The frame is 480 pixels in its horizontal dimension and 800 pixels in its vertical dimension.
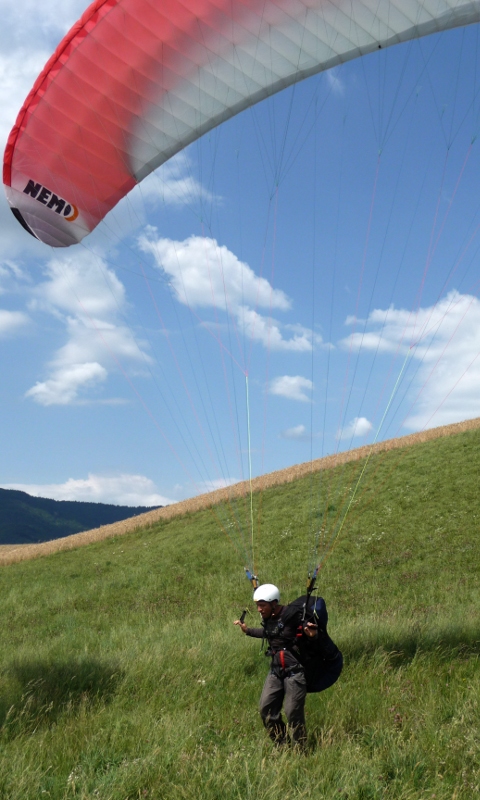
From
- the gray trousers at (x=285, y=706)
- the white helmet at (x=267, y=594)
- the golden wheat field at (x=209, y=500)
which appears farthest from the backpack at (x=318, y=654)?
the golden wheat field at (x=209, y=500)

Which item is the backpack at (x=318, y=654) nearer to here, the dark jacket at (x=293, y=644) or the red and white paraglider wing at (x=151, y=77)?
the dark jacket at (x=293, y=644)

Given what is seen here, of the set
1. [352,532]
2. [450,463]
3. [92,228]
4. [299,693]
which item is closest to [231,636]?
[299,693]

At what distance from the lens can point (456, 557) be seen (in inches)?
695

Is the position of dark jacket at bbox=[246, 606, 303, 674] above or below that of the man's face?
below

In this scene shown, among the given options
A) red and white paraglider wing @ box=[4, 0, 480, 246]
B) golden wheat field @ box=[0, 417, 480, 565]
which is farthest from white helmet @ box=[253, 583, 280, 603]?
golden wheat field @ box=[0, 417, 480, 565]

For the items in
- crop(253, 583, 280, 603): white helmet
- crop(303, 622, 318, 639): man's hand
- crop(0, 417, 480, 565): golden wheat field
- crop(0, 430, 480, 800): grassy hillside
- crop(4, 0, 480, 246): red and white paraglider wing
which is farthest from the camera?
crop(0, 417, 480, 565): golden wheat field

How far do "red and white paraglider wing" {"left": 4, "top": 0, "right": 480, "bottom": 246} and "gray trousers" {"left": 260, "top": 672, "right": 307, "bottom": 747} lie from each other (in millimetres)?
10046

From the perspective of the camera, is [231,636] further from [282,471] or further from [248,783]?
[282,471]

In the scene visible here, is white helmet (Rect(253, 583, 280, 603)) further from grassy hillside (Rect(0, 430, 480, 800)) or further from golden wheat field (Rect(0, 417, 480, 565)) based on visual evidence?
golden wheat field (Rect(0, 417, 480, 565))

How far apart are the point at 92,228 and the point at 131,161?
167 centimetres

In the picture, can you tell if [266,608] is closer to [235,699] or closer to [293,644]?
[293,644]

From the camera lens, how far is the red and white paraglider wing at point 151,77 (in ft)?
32.5

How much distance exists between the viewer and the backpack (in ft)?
18.8

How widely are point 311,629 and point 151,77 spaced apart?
10117 mm
